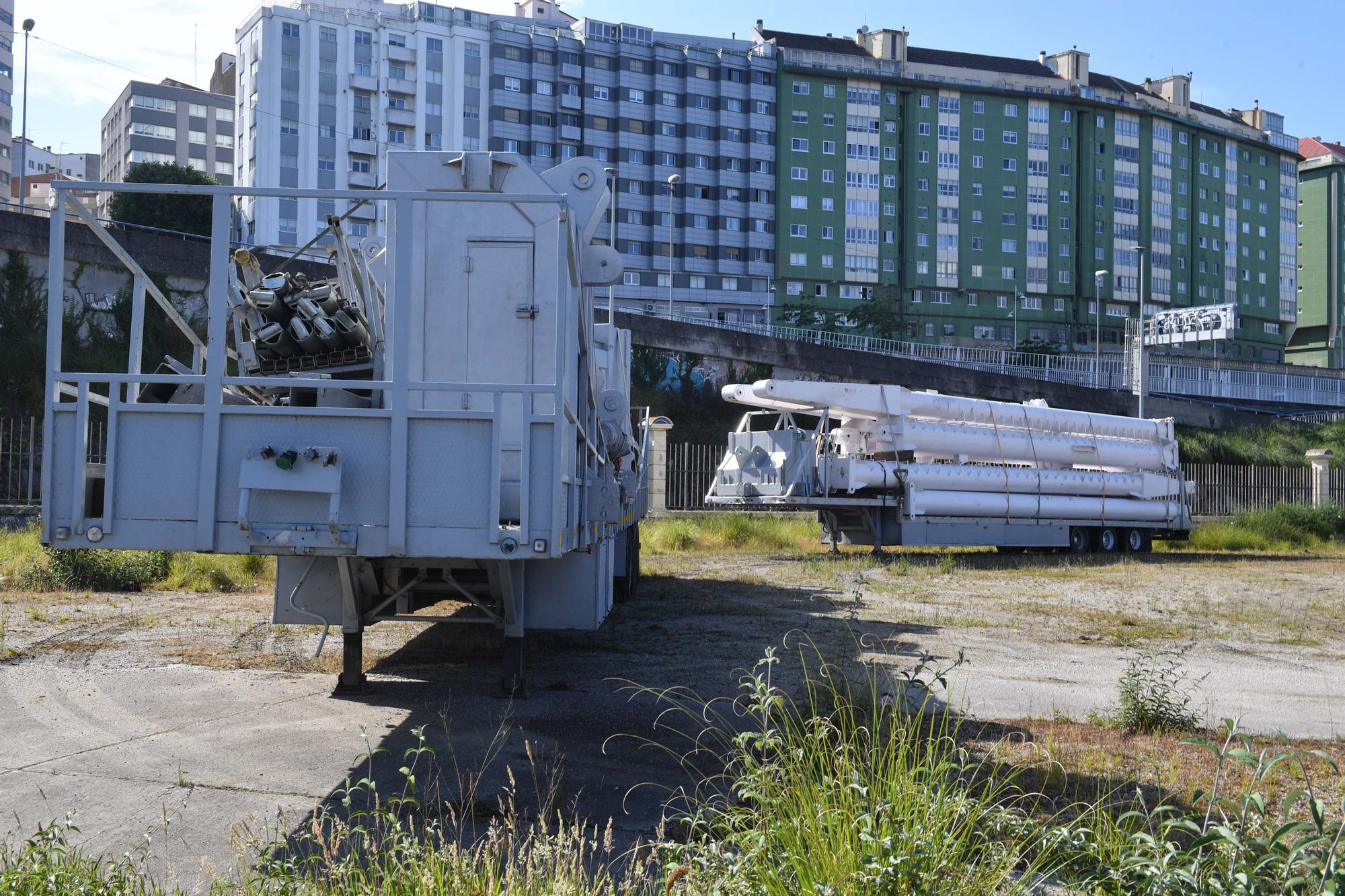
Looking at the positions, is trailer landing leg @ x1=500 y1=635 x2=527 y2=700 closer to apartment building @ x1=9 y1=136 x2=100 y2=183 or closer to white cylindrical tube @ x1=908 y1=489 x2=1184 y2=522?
white cylindrical tube @ x1=908 y1=489 x2=1184 y2=522

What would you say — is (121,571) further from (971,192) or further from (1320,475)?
(971,192)

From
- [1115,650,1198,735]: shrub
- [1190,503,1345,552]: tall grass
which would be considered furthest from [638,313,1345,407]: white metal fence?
Answer: [1115,650,1198,735]: shrub

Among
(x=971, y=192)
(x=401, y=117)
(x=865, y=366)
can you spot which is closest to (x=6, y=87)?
(x=401, y=117)

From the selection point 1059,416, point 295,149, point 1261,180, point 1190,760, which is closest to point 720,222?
point 295,149

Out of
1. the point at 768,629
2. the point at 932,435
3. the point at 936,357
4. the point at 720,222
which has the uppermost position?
the point at 720,222

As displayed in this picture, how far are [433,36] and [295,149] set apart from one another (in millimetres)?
11749

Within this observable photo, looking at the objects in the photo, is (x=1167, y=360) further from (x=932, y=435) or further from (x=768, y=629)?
(x=768, y=629)

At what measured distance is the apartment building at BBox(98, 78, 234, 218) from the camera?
97625mm

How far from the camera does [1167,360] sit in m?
65.9

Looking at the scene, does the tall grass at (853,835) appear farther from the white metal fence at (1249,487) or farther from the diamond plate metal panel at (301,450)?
→ the white metal fence at (1249,487)

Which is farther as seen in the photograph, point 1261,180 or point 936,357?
point 1261,180

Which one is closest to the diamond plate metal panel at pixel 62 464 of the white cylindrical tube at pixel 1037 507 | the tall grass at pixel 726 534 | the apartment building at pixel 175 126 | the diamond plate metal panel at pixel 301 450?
the diamond plate metal panel at pixel 301 450

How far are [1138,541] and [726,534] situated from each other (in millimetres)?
9952

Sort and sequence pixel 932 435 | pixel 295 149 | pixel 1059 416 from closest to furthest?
pixel 932 435, pixel 1059 416, pixel 295 149
